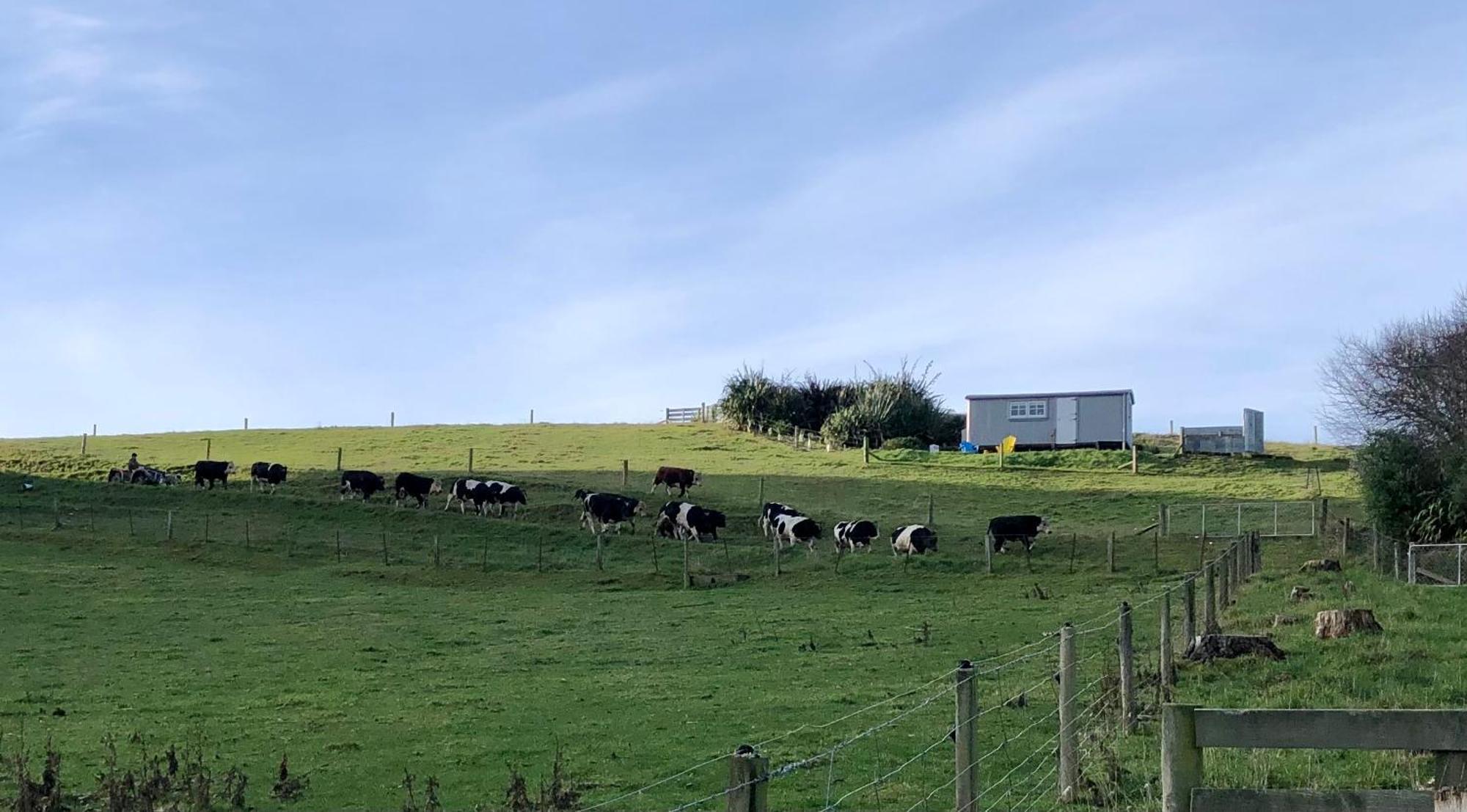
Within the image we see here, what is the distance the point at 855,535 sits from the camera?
144 feet

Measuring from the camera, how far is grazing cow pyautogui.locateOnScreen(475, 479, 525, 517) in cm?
5066

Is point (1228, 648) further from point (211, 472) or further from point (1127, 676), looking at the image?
point (211, 472)

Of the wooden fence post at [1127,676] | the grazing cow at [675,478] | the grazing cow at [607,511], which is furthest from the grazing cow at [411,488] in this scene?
the wooden fence post at [1127,676]

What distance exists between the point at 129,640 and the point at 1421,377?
3804 cm

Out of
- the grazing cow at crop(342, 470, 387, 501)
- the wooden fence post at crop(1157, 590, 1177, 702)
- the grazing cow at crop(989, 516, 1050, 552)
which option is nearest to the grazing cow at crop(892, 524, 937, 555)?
the grazing cow at crop(989, 516, 1050, 552)

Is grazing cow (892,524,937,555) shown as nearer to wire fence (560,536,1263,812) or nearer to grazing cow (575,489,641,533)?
grazing cow (575,489,641,533)

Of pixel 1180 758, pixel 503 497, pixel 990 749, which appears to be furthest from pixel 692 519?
pixel 1180 758

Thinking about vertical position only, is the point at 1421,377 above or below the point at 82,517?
above

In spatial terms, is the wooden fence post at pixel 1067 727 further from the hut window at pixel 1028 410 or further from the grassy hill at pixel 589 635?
the hut window at pixel 1028 410

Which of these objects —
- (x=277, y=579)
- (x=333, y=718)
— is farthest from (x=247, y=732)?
(x=277, y=579)

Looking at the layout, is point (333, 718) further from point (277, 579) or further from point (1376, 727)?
point (277, 579)

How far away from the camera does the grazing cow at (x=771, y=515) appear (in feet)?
155

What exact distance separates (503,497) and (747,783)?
46.4 m

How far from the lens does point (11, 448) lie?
77625 mm
